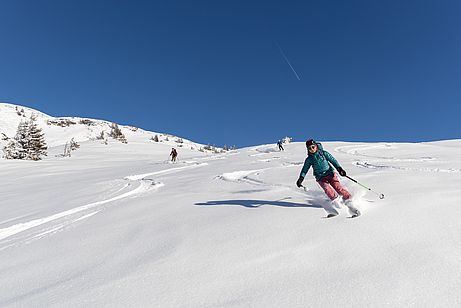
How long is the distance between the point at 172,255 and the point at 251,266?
1.05 meters

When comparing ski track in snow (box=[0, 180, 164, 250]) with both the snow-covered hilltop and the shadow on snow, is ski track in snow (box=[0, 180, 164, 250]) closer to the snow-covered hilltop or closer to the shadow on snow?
the shadow on snow

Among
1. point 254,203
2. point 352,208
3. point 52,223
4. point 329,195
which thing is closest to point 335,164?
point 329,195

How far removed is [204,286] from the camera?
2953 mm

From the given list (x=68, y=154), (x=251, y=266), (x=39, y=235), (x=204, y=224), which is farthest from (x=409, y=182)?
(x=68, y=154)

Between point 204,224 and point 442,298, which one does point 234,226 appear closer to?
point 204,224

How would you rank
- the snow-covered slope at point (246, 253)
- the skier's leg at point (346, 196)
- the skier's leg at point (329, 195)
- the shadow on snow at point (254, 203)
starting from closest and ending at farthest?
1. the snow-covered slope at point (246, 253)
2. the skier's leg at point (346, 196)
3. the skier's leg at point (329, 195)
4. the shadow on snow at point (254, 203)

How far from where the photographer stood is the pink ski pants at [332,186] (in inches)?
219

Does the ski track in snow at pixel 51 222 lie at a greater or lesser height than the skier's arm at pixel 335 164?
lesser

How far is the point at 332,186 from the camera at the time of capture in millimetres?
5828

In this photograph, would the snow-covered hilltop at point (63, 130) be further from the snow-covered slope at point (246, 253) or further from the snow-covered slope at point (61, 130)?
the snow-covered slope at point (246, 253)

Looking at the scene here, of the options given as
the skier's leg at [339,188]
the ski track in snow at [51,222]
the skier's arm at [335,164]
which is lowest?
the ski track in snow at [51,222]

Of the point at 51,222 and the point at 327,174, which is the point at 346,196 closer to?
the point at 327,174

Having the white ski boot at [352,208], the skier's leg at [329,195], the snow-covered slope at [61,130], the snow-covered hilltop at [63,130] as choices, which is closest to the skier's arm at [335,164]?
the skier's leg at [329,195]

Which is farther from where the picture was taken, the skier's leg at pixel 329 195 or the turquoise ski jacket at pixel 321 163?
the turquoise ski jacket at pixel 321 163
